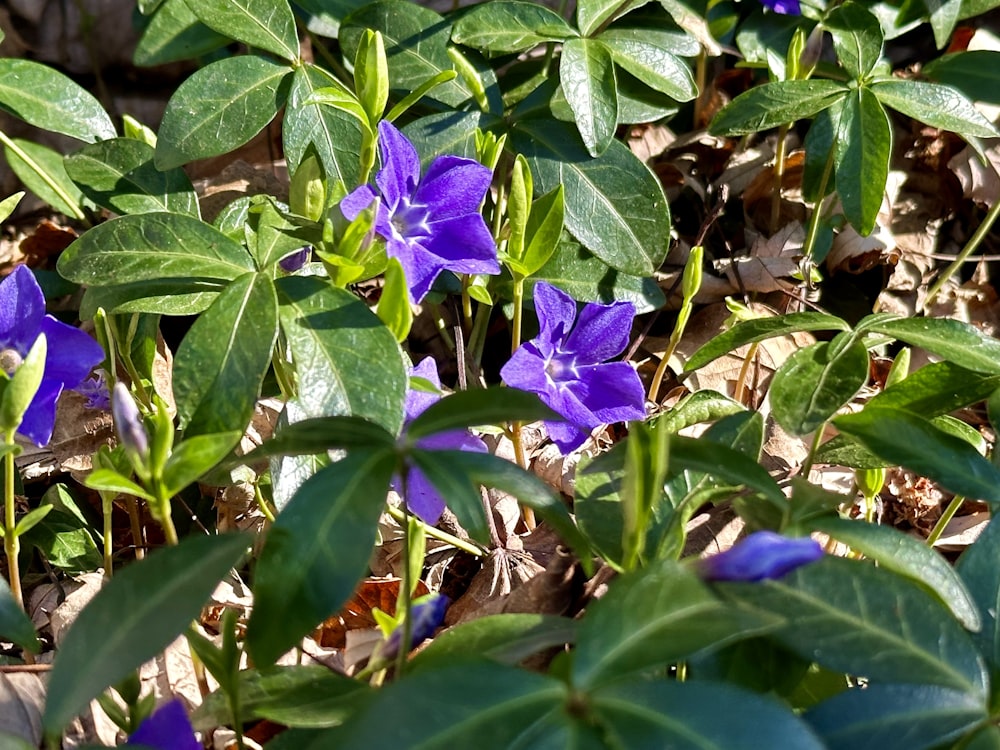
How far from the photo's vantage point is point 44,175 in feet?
5.93

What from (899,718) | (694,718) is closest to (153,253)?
(694,718)

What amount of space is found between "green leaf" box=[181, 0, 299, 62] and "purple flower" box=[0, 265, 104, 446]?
546 millimetres

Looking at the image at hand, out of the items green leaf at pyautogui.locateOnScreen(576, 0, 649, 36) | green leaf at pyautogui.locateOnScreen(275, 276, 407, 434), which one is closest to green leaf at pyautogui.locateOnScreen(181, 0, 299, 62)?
green leaf at pyautogui.locateOnScreen(576, 0, 649, 36)

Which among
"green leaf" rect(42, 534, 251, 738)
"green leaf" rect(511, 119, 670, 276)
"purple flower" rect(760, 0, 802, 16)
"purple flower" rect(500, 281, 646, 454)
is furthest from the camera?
"purple flower" rect(760, 0, 802, 16)

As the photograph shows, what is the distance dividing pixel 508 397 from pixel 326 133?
0.84 metres

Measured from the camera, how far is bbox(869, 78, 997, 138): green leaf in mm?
1814

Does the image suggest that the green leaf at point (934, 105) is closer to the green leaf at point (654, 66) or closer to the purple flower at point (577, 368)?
the green leaf at point (654, 66)

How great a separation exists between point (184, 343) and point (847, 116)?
1208 millimetres

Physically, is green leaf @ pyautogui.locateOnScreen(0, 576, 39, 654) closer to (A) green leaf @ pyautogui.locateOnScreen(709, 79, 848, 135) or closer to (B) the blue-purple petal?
(B) the blue-purple petal

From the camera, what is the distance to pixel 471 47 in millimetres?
1864

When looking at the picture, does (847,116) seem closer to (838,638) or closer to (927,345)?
(927,345)

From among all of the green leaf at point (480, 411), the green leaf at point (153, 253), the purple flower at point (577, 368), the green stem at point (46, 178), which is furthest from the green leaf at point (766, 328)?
the green stem at point (46, 178)

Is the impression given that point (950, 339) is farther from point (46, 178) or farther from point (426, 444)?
point (46, 178)

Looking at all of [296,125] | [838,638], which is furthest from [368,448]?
[296,125]
